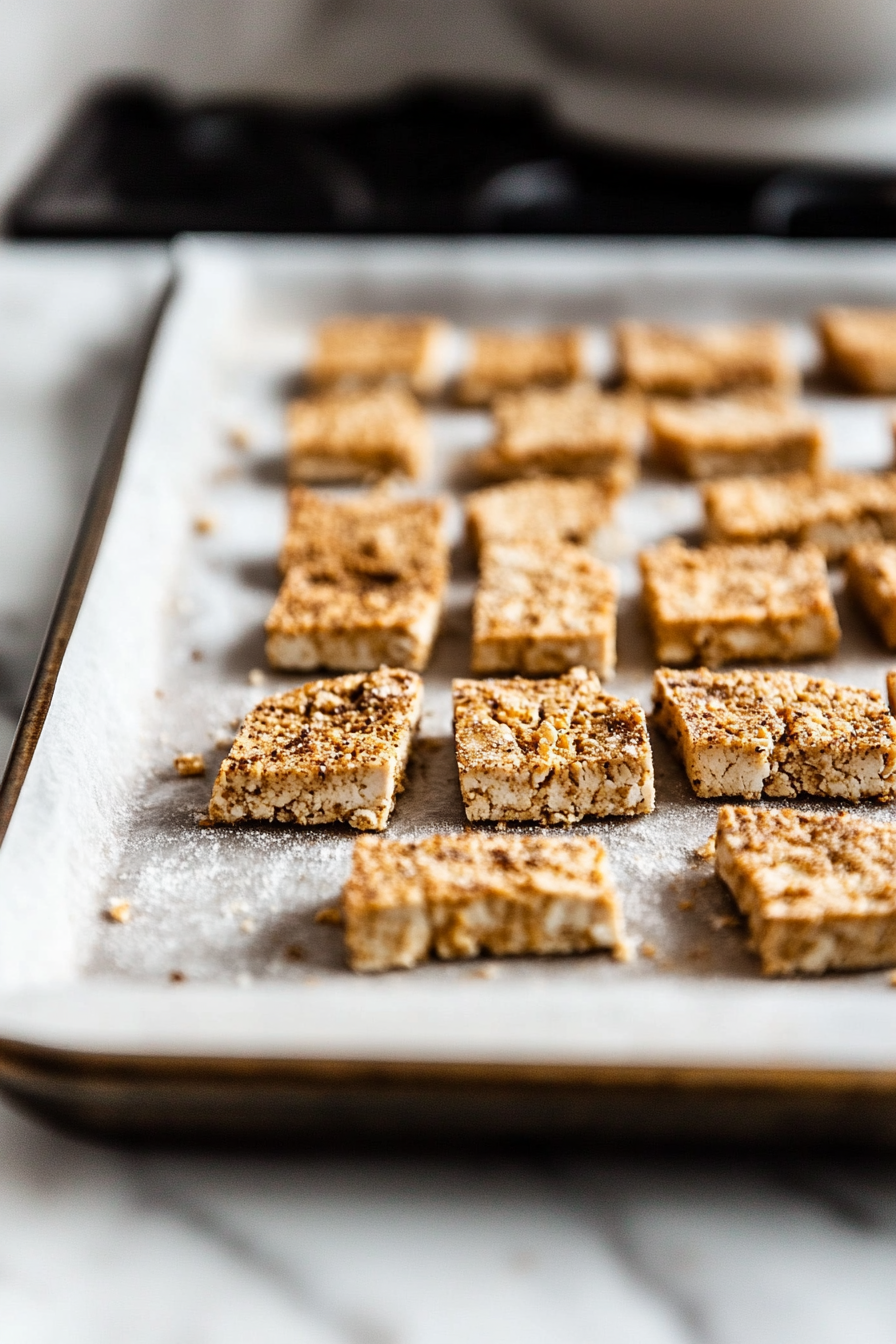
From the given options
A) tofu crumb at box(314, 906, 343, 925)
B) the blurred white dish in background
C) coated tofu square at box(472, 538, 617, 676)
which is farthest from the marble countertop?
the blurred white dish in background

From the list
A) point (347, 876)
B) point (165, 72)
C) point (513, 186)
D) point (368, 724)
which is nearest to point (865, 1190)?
point (347, 876)

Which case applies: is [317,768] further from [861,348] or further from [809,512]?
[861,348]

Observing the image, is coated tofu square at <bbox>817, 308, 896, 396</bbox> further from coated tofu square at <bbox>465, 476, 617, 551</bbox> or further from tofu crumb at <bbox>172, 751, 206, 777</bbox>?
tofu crumb at <bbox>172, 751, 206, 777</bbox>

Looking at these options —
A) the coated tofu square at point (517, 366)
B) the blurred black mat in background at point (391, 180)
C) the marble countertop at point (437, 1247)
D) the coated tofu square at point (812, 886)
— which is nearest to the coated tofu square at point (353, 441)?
Result: the coated tofu square at point (517, 366)

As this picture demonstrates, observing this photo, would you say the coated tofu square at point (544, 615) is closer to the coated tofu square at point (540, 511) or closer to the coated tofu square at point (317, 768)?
the coated tofu square at point (540, 511)

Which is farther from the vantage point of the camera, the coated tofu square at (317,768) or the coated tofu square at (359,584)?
the coated tofu square at (359,584)

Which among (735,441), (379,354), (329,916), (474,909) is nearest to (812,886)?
(474,909)

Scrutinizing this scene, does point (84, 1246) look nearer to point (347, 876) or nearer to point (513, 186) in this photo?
point (347, 876)
